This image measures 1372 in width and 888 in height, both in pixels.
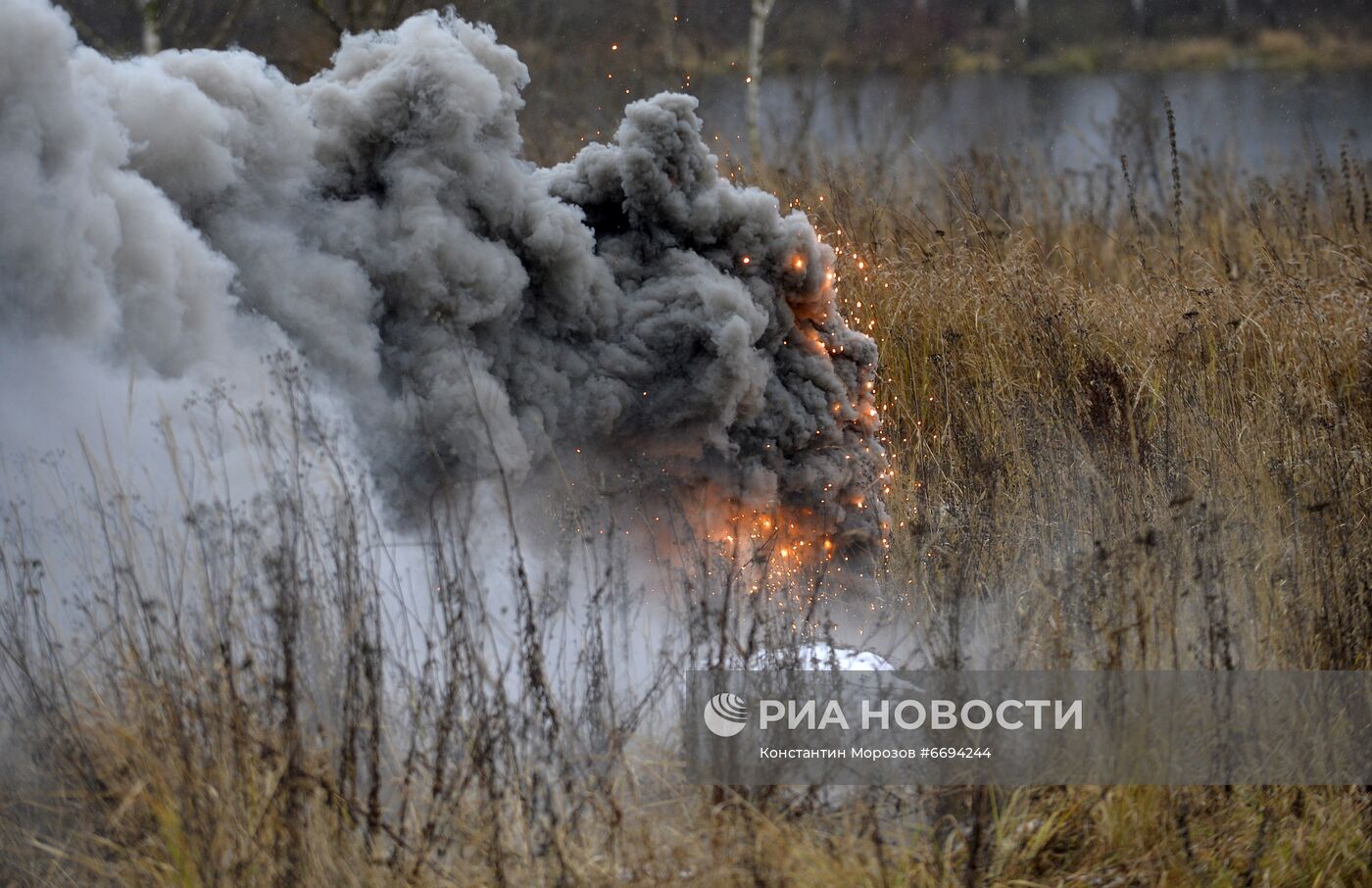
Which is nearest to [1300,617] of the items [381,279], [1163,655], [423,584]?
[1163,655]

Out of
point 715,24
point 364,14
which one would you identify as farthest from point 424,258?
point 715,24

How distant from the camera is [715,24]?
72.1 feet

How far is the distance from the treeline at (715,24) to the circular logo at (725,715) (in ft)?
36.6

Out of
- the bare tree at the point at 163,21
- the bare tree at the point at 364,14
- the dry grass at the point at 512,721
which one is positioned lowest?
the dry grass at the point at 512,721

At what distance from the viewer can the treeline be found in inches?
690

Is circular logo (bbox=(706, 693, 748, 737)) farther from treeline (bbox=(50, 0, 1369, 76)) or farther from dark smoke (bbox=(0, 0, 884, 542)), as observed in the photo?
treeline (bbox=(50, 0, 1369, 76))

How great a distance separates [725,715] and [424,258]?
1.71m

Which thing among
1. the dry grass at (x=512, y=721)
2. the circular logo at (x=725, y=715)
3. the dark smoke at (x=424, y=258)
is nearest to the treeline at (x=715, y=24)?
the dark smoke at (x=424, y=258)

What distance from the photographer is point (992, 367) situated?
7266 millimetres

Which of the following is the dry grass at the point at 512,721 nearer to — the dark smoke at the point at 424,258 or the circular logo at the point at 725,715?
the circular logo at the point at 725,715

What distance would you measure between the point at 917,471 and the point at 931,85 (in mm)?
A: 22638

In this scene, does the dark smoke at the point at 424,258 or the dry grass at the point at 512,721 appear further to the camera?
the dark smoke at the point at 424,258

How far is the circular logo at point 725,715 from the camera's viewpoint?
12.9ft

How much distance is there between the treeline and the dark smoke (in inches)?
376
